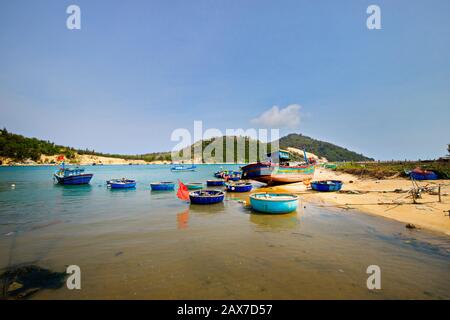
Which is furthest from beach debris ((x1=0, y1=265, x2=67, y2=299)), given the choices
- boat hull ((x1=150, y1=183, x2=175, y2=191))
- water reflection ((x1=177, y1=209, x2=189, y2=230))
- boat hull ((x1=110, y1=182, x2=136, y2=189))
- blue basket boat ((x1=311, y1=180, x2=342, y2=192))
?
boat hull ((x1=110, y1=182, x2=136, y2=189))

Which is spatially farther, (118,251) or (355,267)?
(118,251)

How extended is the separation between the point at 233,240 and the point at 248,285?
4694mm

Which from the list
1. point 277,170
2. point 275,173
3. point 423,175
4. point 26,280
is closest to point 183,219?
point 26,280

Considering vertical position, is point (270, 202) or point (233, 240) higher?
point (270, 202)

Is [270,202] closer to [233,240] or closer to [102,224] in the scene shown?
[233,240]

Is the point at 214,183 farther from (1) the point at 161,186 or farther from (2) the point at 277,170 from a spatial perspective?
(2) the point at 277,170

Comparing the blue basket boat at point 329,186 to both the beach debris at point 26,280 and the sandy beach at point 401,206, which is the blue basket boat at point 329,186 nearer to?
the sandy beach at point 401,206

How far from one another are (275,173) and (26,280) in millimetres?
32753

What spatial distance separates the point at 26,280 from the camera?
309 inches

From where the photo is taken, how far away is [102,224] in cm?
1603

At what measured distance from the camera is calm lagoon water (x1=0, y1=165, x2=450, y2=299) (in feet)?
23.5
